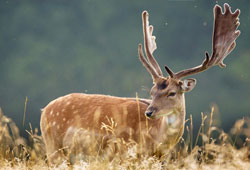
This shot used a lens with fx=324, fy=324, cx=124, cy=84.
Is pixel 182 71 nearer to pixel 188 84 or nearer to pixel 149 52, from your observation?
pixel 188 84

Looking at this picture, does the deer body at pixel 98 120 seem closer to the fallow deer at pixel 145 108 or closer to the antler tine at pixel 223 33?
the fallow deer at pixel 145 108

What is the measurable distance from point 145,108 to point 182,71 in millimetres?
764

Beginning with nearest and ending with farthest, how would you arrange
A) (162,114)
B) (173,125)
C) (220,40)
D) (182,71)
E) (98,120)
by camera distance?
(162,114) < (173,125) < (182,71) < (220,40) < (98,120)

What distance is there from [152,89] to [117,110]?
26.7 inches

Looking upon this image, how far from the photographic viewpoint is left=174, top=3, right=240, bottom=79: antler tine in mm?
4574

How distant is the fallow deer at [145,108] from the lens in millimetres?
4207

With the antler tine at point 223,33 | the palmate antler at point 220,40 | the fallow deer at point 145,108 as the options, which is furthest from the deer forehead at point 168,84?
the antler tine at point 223,33

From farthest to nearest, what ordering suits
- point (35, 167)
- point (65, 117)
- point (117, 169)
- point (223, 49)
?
point (65, 117)
point (223, 49)
point (35, 167)
point (117, 169)

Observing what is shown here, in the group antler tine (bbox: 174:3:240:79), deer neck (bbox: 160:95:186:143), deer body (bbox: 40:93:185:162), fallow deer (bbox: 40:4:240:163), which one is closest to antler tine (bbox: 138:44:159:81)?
fallow deer (bbox: 40:4:240:163)

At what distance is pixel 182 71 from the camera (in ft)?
14.3

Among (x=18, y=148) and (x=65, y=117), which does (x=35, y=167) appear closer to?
(x=18, y=148)

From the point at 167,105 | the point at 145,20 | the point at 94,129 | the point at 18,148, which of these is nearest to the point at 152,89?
the point at 167,105

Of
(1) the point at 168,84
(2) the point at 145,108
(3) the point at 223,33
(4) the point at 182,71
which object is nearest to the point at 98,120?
(2) the point at 145,108

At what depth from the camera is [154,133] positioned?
4.30m
